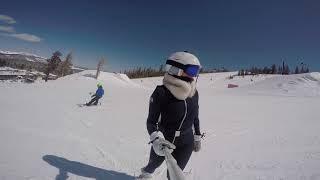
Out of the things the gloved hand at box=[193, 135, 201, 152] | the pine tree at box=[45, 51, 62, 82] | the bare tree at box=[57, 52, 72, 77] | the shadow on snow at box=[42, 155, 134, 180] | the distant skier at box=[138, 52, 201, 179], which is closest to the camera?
the distant skier at box=[138, 52, 201, 179]

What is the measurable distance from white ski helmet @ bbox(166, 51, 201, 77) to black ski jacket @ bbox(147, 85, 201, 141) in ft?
0.87

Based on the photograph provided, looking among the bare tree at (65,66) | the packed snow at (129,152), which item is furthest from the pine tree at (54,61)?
the packed snow at (129,152)

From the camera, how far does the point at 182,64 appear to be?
3.48m

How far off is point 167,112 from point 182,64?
25.5 inches

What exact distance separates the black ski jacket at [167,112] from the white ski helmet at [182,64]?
10.4 inches

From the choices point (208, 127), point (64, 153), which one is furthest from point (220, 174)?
point (208, 127)

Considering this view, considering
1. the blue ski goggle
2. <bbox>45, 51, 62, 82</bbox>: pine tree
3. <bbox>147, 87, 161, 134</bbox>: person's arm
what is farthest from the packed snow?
<bbox>45, 51, 62, 82</bbox>: pine tree

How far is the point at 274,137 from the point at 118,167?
20.1 ft

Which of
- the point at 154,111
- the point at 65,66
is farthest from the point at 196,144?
the point at 65,66

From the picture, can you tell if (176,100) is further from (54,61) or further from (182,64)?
(54,61)

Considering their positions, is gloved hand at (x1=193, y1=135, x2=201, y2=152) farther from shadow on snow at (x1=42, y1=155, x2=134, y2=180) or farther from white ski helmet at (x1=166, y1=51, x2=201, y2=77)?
shadow on snow at (x1=42, y1=155, x2=134, y2=180)

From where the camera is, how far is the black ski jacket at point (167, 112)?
3.51 m

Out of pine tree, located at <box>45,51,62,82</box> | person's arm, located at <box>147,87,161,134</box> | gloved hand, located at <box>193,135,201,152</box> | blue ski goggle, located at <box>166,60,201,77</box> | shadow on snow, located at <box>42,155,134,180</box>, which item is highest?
pine tree, located at <box>45,51,62,82</box>

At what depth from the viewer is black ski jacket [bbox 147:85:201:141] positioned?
3506mm
